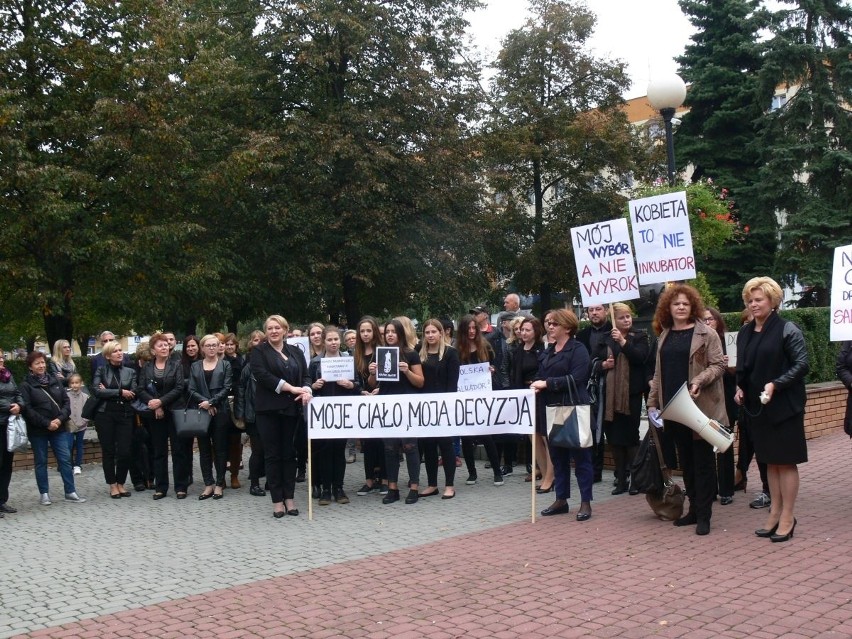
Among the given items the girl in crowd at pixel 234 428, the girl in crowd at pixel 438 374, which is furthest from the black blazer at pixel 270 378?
the girl in crowd at pixel 234 428

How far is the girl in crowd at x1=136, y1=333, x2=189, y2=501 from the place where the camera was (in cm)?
1084

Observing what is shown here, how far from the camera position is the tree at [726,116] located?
29.2 m

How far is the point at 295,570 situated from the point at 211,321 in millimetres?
20419

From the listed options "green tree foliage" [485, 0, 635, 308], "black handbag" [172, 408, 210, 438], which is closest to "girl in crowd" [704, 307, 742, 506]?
"black handbag" [172, 408, 210, 438]

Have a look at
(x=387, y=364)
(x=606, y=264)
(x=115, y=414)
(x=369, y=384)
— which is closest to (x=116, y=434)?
(x=115, y=414)

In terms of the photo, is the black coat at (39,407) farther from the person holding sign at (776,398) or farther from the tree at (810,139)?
the tree at (810,139)

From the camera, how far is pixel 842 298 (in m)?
8.27

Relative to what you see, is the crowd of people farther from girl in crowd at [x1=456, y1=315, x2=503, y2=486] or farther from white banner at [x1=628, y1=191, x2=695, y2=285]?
white banner at [x1=628, y1=191, x2=695, y2=285]

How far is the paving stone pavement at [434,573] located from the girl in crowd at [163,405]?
111 centimetres

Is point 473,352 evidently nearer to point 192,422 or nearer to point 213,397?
point 213,397

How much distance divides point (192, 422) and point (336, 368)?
6.29 feet

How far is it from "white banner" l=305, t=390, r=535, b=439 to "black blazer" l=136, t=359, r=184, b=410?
2.13 meters

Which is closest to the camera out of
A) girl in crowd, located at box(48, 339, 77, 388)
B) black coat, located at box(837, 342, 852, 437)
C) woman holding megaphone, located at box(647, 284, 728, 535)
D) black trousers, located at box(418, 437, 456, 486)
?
woman holding megaphone, located at box(647, 284, 728, 535)

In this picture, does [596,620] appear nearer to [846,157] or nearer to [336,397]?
[336,397]
